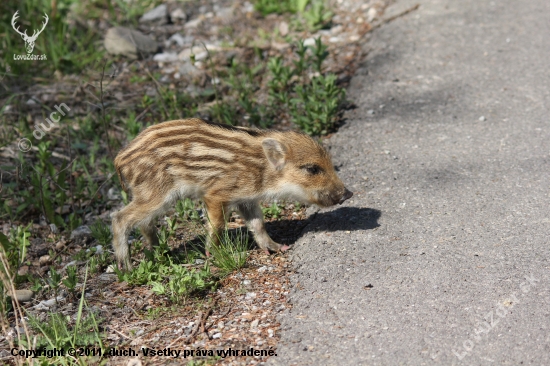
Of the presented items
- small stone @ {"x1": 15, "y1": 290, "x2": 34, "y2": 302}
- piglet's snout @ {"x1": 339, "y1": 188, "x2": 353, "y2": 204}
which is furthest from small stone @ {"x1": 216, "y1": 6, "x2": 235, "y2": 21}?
small stone @ {"x1": 15, "y1": 290, "x2": 34, "y2": 302}

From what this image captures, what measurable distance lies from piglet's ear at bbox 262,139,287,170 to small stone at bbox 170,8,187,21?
5407 mm

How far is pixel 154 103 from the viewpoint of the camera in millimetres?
8773

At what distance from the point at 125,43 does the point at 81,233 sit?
3717mm

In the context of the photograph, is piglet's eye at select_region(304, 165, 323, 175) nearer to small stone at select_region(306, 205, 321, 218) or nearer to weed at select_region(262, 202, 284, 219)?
small stone at select_region(306, 205, 321, 218)

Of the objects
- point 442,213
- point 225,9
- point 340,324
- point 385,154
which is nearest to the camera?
point 340,324

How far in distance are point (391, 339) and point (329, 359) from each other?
0.45 m

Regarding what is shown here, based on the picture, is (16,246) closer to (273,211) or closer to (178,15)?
Answer: (273,211)

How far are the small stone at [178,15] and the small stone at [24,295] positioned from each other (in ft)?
20.1

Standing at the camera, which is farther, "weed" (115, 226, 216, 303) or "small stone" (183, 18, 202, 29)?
"small stone" (183, 18, 202, 29)

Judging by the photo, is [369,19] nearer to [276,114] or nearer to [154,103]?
[276,114]

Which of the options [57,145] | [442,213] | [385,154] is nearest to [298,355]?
[442,213]

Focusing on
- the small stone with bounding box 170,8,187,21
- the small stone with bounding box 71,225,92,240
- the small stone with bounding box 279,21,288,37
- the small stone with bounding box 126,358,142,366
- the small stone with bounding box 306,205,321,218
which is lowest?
the small stone with bounding box 126,358,142,366

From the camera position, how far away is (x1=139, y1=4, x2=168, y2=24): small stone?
10.8m

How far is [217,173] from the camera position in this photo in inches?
238
